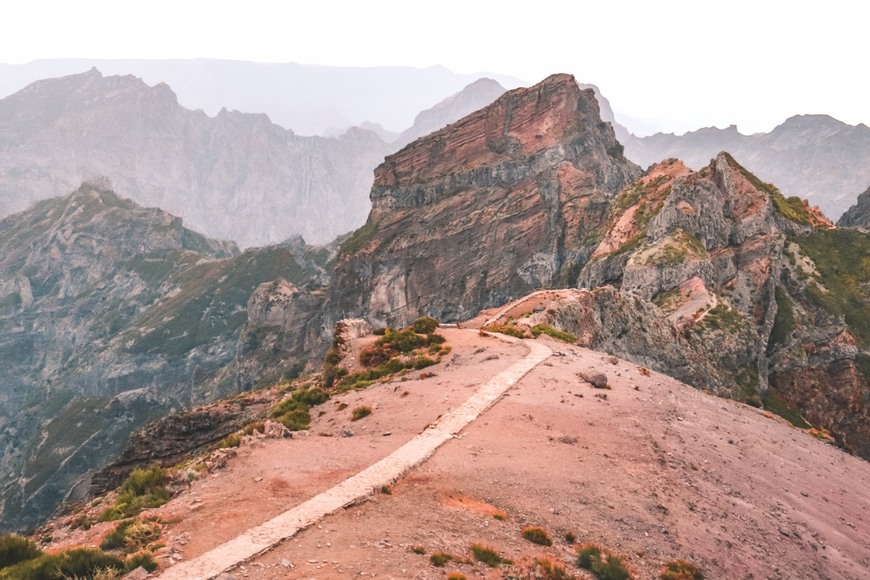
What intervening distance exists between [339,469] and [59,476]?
203 metres

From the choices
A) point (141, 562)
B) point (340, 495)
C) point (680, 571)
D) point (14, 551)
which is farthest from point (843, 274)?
point (14, 551)

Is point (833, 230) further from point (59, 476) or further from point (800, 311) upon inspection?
point (59, 476)

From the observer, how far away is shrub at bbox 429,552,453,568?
13.7m

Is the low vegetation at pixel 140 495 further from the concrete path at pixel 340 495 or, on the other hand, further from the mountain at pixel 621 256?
the mountain at pixel 621 256

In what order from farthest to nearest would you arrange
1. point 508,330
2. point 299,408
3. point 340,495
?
point 508,330, point 299,408, point 340,495

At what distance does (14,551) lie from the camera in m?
14.1

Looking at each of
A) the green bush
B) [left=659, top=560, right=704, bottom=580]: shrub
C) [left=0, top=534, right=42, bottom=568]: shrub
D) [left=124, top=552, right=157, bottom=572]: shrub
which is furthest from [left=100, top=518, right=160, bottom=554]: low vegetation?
the green bush

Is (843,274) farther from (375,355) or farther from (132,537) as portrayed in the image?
(132,537)

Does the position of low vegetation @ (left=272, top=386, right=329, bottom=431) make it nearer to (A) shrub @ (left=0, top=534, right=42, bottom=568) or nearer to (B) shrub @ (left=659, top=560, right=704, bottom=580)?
(A) shrub @ (left=0, top=534, right=42, bottom=568)

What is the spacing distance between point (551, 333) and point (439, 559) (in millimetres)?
35746

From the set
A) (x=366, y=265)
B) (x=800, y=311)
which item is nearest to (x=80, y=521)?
(x=800, y=311)

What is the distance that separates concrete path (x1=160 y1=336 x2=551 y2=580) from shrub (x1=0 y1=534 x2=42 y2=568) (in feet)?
16.0

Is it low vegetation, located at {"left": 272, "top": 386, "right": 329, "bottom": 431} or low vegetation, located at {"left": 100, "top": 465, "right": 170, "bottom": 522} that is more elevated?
low vegetation, located at {"left": 100, "top": 465, "right": 170, "bottom": 522}

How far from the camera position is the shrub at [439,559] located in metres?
13.7
